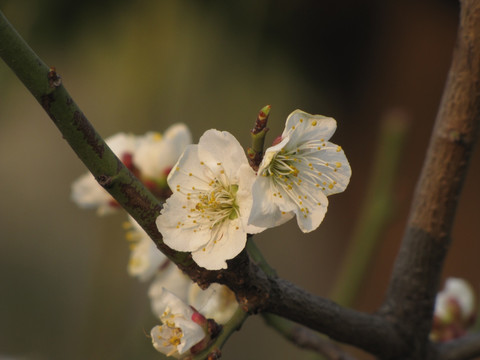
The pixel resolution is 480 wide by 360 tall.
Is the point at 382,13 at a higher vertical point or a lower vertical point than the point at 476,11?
higher

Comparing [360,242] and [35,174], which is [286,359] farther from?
[35,174]

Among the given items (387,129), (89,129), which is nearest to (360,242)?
(387,129)

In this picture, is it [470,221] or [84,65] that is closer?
[470,221]

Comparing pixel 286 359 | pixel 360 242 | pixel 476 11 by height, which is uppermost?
pixel 476 11

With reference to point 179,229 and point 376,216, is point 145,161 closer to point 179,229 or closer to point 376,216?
point 179,229

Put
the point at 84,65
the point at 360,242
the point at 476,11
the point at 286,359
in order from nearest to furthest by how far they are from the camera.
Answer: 1. the point at 476,11
2. the point at 360,242
3. the point at 286,359
4. the point at 84,65

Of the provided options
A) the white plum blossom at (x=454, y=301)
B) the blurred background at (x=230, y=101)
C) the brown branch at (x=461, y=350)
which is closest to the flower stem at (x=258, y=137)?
the brown branch at (x=461, y=350)

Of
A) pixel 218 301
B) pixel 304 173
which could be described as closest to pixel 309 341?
pixel 218 301

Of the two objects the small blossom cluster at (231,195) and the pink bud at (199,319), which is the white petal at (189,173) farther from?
the pink bud at (199,319)
